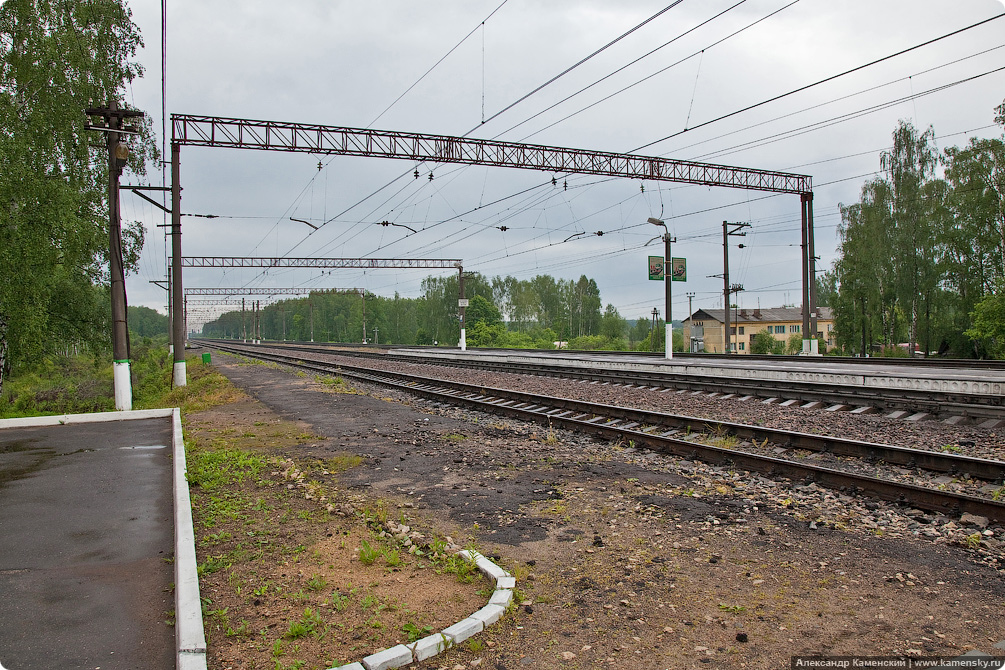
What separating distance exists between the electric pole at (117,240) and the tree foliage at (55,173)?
3470mm

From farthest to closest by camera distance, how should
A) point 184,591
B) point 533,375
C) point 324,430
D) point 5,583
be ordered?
point 533,375 → point 324,430 → point 5,583 → point 184,591

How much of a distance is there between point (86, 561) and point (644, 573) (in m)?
4.51

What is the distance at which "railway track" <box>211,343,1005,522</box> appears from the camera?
6.05m

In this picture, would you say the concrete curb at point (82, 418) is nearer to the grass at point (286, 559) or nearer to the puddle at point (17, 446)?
the puddle at point (17, 446)

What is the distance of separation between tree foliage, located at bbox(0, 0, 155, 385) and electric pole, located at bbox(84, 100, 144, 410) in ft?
11.4

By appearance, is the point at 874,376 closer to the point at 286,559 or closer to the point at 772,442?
the point at 772,442

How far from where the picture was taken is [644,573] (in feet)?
14.9

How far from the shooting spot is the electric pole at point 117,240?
48.8ft

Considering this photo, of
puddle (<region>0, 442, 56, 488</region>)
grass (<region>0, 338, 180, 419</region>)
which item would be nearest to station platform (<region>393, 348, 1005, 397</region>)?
puddle (<region>0, 442, 56, 488</region>)

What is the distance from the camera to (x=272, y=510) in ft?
20.8

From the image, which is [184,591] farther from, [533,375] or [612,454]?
[533,375]

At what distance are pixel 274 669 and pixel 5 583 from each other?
2.60 m

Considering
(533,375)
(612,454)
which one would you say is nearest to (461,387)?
(533,375)

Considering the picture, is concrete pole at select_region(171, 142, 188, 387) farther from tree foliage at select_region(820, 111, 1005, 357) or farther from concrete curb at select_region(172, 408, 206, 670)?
tree foliage at select_region(820, 111, 1005, 357)
